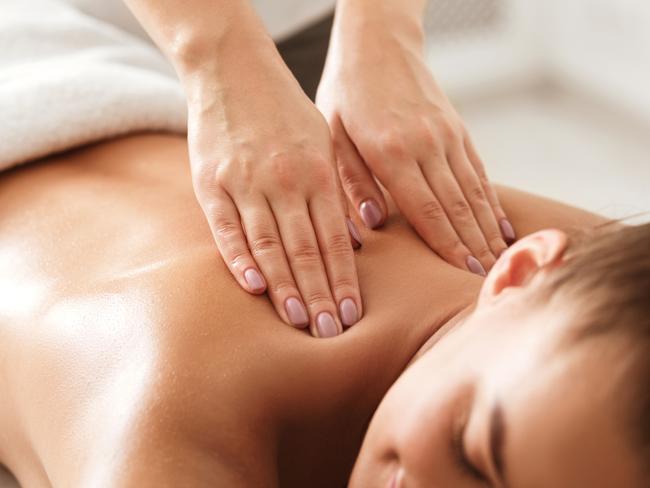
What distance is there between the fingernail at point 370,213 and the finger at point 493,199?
0.45ft

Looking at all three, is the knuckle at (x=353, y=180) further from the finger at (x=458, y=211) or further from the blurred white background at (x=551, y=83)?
the blurred white background at (x=551, y=83)

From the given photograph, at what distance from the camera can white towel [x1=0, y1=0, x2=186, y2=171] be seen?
127cm

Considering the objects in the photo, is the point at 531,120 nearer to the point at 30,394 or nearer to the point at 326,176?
the point at 326,176

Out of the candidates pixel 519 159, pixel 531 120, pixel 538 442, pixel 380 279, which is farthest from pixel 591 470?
pixel 531 120

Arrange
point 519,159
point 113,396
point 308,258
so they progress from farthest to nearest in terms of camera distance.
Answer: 1. point 519,159
2. point 308,258
3. point 113,396

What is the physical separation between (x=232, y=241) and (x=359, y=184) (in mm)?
192

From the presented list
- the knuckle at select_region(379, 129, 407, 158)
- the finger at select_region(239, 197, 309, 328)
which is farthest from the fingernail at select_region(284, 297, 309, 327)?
the knuckle at select_region(379, 129, 407, 158)

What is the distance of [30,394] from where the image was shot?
1033 mm

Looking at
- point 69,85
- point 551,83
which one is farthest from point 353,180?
point 551,83

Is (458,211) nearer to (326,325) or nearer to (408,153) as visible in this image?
(408,153)

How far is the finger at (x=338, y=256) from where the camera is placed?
1051mm

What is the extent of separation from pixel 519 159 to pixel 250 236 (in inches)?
60.0

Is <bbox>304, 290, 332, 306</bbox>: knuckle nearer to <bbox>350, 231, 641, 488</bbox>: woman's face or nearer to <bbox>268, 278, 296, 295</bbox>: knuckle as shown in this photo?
<bbox>268, 278, 296, 295</bbox>: knuckle

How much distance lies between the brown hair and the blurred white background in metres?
1.48
